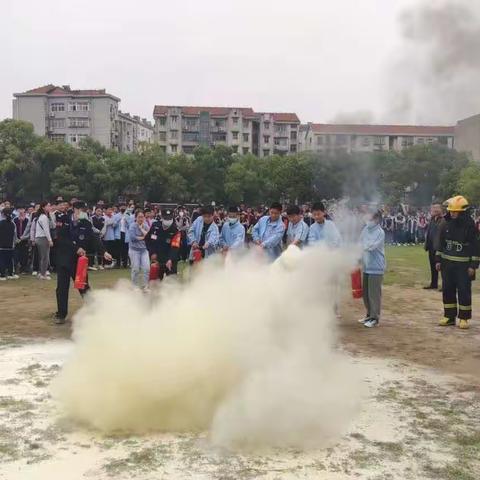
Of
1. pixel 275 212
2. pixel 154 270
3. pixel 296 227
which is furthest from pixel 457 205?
pixel 154 270

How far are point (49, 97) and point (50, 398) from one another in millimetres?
96158

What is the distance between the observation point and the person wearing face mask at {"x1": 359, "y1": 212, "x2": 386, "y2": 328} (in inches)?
374

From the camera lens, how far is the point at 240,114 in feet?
323

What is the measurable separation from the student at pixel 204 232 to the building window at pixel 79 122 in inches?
3460

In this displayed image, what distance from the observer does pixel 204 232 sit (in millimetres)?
11016

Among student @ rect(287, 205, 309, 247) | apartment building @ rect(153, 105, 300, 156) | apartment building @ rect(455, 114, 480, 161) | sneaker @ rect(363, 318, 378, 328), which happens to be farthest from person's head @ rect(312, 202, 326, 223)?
apartment building @ rect(153, 105, 300, 156)

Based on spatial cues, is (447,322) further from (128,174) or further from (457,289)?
(128,174)

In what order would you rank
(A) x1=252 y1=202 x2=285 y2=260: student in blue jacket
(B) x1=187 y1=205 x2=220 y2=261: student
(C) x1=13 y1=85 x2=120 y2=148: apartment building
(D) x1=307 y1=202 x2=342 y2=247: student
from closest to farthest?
1. (D) x1=307 y1=202 x2=342 y2=247: student
2. (A) x1=252 y1=202 x2=285 y2=260: student in blue jacket
3. (B) x1=187 y1=205 x2=220 y2=261: student
4. (C) x1=13 y1=85 x2=120 y2=148: apartment building

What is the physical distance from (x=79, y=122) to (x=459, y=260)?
91.2 meters

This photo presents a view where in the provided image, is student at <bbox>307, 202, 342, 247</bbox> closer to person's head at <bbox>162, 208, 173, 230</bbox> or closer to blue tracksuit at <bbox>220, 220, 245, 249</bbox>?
blue tracksuit at <bbox>220, 220, 245, 249</bbox>

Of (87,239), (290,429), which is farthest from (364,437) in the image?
(87,239)

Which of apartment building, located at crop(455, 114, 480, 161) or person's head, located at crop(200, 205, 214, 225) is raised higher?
apartment building, located at crop(455, 114, 480, 161)

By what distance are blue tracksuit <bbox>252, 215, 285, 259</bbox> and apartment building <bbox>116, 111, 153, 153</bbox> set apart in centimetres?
8941

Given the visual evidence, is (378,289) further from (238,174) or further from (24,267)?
(238,174)
